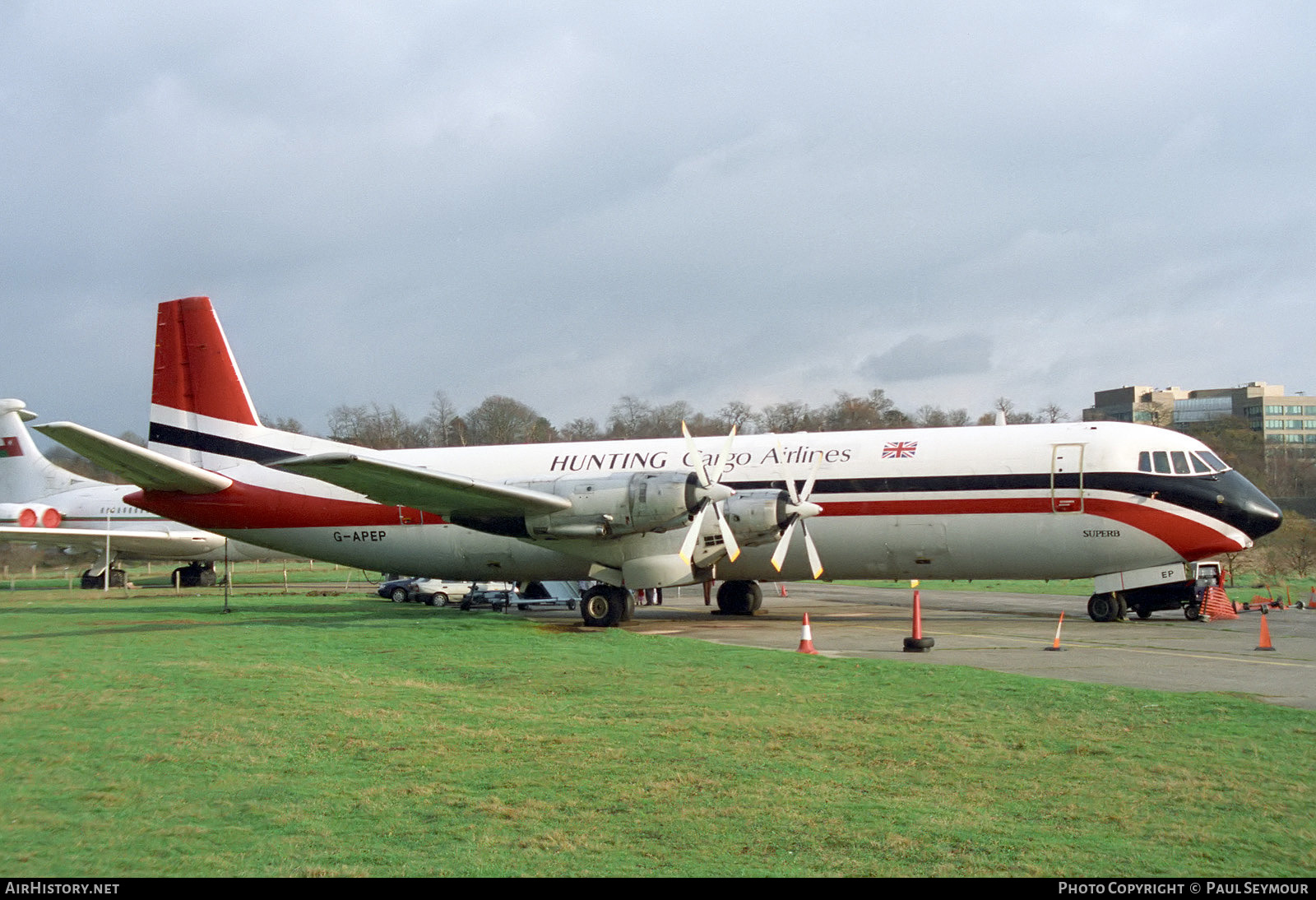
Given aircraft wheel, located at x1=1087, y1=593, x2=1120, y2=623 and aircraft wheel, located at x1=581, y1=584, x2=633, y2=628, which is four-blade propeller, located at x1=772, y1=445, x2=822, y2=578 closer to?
aircraft wheel, located at x1=581, y1=584, x2=633, y2=628

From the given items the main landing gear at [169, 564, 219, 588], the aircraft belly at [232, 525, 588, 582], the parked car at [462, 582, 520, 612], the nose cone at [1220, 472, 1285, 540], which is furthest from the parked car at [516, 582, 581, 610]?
the main landing gear at [169, 564, 219, 588]

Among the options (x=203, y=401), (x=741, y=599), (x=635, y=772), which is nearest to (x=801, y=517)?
(x=741, y=599)

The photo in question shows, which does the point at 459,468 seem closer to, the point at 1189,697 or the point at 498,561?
the point at 498,561

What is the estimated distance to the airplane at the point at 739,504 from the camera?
70.2 ft

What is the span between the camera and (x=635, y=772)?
8.25m

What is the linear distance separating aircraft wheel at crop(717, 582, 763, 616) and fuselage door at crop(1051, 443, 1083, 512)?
26.2 ft

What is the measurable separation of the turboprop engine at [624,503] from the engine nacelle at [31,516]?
34.2 metres

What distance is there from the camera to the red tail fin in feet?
86.3

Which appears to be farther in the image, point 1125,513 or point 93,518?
point 93,518

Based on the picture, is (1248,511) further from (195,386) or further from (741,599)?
(195,386)

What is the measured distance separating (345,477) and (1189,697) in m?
16.1

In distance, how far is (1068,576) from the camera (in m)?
22.7

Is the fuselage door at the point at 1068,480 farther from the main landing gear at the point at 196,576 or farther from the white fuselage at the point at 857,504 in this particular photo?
the main landing gear at the point at 196,576

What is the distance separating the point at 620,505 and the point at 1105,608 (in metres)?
10.8
